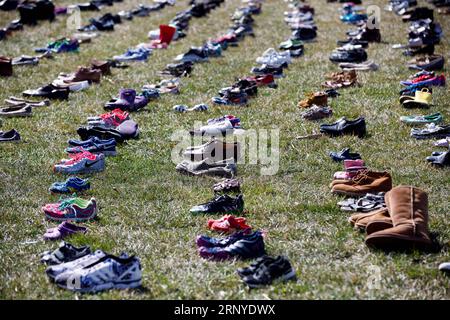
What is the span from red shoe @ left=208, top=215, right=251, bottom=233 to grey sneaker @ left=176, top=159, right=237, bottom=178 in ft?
4.81

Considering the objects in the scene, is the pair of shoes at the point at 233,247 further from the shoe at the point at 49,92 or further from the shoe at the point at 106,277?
the shoe at the point at 49,92

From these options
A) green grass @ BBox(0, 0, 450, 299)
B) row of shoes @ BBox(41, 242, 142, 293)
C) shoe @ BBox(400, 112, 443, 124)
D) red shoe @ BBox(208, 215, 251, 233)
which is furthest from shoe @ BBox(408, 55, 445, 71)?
row of shoes @ BBox(41, 242, 142, 293)

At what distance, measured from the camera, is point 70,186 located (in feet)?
26.2

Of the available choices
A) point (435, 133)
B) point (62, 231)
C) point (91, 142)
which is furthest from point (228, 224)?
point (435, 133)

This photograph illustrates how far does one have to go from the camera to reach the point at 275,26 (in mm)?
18641

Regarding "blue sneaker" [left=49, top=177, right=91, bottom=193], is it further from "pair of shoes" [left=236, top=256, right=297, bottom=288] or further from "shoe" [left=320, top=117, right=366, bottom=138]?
"shoe" [left=320, top=117, right=366, bottom=138]

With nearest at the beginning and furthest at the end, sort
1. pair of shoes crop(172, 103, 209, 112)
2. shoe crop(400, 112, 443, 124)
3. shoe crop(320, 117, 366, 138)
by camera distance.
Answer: shoe crop(320, 117, 366, 138)
shoe crop(400, 112, 443, 124)
pair of shoes crop(172, 103, 209, 112)

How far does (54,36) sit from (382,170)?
11.0 m

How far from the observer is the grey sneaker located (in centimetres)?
840

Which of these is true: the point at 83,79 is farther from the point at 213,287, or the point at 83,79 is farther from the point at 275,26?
the point at 213,287

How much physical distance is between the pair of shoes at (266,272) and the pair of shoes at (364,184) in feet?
6.40

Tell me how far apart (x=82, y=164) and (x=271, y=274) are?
3.51 m

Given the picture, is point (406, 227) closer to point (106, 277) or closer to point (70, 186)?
point (106, 277)

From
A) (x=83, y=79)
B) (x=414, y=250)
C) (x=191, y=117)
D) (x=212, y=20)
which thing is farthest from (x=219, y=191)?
(x=212, y=20)
